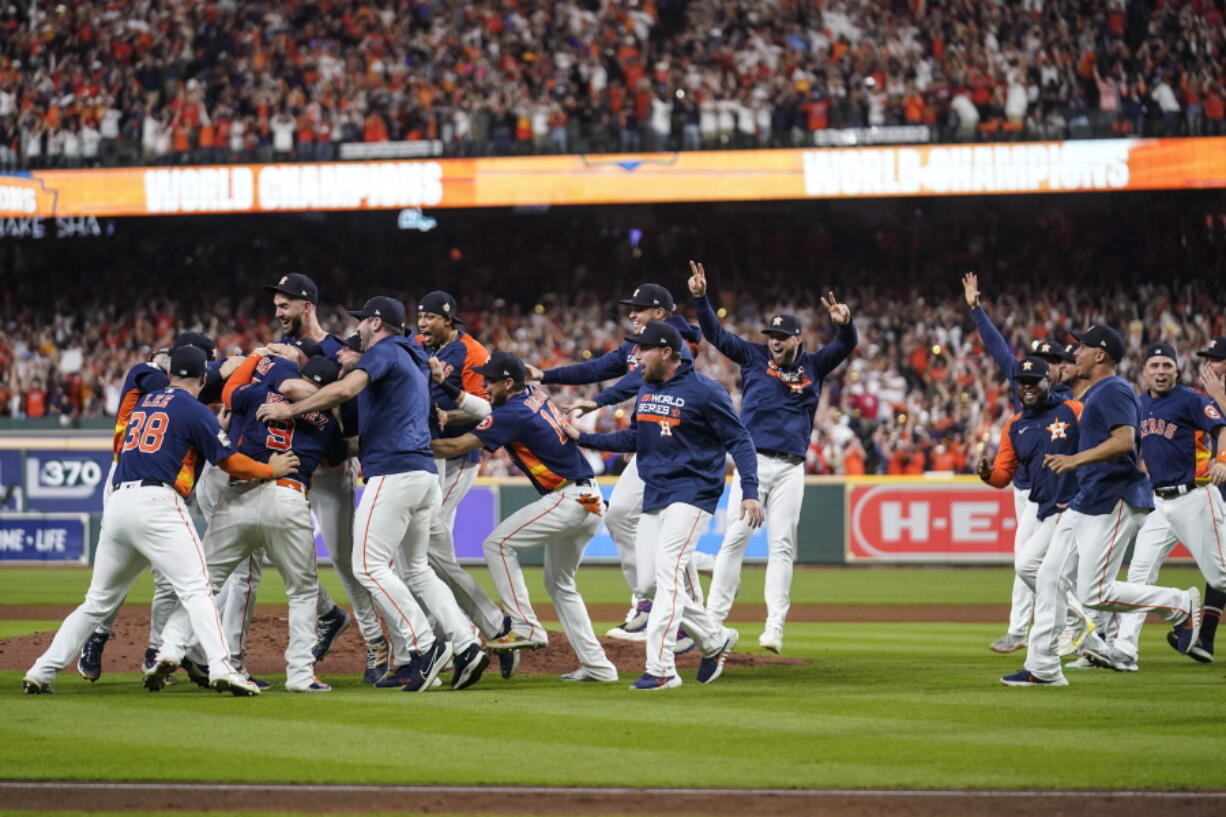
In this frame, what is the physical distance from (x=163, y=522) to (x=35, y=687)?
48.8 inches

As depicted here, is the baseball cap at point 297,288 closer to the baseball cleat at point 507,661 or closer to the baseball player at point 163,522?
the baseball player at point 163,522

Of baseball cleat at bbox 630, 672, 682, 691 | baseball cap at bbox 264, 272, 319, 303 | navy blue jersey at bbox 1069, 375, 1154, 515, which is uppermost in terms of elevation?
baseball cap at bbox 264, 272, 319, 303

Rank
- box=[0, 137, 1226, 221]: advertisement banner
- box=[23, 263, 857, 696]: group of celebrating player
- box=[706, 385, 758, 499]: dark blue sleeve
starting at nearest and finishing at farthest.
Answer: box=[23, 263, 857, 696]: group of celebrating player → box=[706, 385, 758, 499]: dark blue sleeve → box=[0, 137, 1226, 221]: advertisement banner

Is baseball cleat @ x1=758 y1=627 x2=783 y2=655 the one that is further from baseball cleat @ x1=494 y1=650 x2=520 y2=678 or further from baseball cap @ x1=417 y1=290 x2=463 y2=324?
baseball cap @ x1=417 y1=290 x2=463 y2=324

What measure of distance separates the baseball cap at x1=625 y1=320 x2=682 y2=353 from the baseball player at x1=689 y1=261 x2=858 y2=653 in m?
1.69

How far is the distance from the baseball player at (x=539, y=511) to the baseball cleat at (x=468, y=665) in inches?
20.7

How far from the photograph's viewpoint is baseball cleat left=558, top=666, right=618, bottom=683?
373 inches

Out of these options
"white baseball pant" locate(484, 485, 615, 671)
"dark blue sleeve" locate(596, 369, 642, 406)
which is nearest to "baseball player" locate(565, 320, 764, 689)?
"white baseball pant" locate(484, 485, 615, 671)

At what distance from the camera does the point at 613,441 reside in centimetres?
989

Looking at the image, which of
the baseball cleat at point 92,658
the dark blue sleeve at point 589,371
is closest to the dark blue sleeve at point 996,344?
the dark blue sleeve at point 589,371

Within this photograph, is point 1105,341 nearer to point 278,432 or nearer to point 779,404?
point 779,404

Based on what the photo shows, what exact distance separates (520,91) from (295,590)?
64.7 feet

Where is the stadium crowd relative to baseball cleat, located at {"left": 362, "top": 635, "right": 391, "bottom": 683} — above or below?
above

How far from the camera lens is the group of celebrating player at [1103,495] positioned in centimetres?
905
